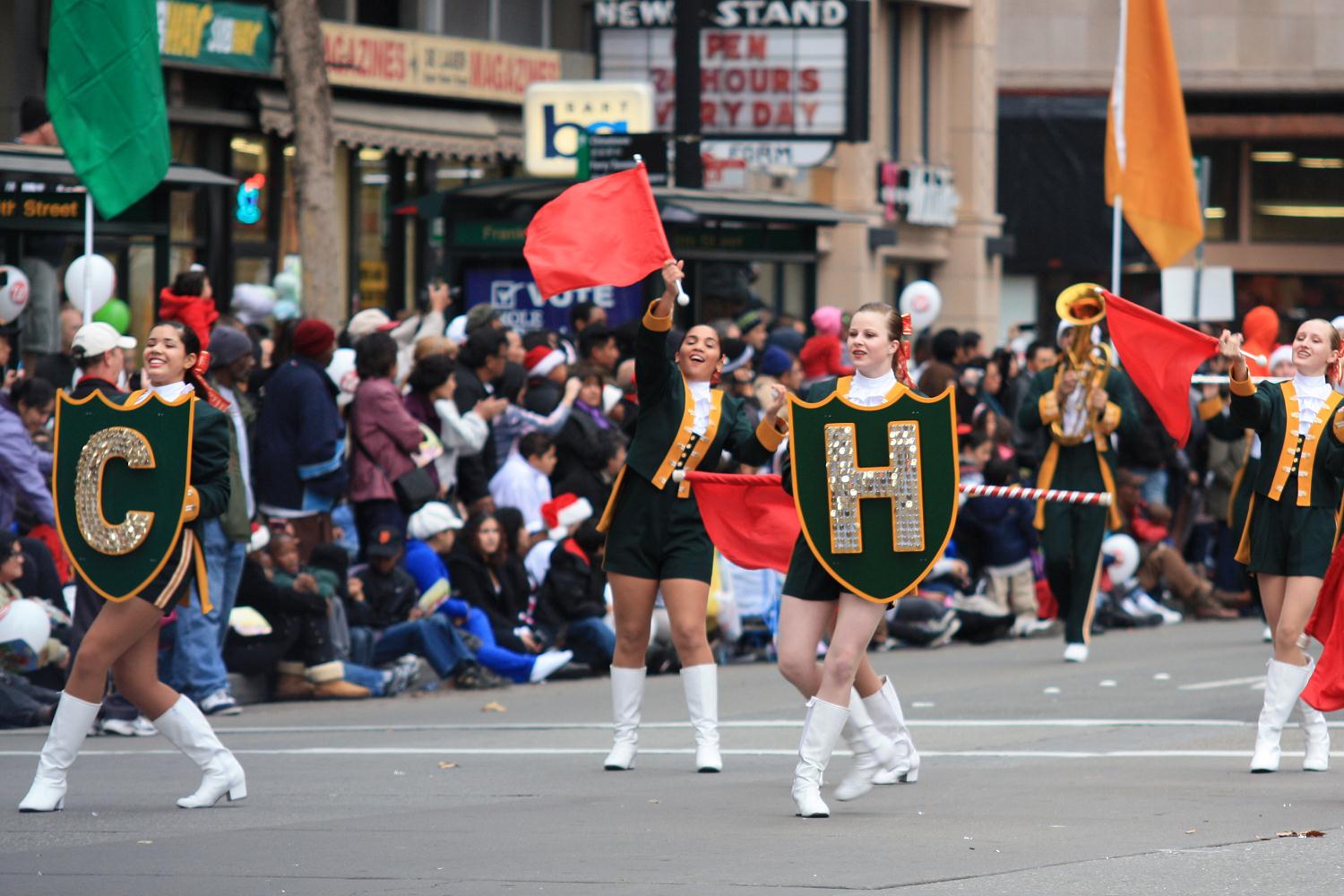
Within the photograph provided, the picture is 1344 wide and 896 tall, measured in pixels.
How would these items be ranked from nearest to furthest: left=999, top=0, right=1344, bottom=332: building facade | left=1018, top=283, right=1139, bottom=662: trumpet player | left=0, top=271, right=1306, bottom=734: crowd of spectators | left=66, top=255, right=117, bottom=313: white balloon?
left=0, top=271, right=1306, bottom=734: crowd of spectators
left=66, top=255, right=117, bottom=313: white balloon
left=1018, top=283, right=1139, bottom=662: trumpet player
left=999, top=0, right=1344, bottom=332: building facade

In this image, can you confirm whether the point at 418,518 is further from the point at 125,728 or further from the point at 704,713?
the point at 704,713

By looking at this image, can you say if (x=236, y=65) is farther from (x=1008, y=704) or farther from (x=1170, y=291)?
(x=1008, y=704)

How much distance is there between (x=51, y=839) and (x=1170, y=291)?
55.3 feet

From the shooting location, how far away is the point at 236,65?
26625 millimetres

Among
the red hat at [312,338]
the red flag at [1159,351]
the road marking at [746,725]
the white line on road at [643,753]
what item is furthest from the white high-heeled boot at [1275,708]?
the red hat at [312,338]

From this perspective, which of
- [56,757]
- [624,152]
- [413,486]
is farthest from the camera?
[624,152]

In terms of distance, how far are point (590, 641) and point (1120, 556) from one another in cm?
531

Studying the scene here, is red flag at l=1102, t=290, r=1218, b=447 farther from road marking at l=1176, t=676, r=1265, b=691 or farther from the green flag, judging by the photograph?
the green flag

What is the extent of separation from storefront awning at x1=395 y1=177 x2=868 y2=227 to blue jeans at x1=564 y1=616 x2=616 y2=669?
5.14 metres

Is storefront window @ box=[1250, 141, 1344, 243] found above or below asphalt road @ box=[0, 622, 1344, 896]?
above

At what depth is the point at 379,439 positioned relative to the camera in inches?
581

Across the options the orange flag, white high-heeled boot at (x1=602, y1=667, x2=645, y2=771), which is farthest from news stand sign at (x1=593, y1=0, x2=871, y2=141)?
white high-heeled boot at (x1=602, y1=667, x2=645, y2=771)

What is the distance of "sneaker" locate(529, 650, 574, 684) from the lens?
14.9m

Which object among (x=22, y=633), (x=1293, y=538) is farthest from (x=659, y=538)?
A: (x=22, y=633)
